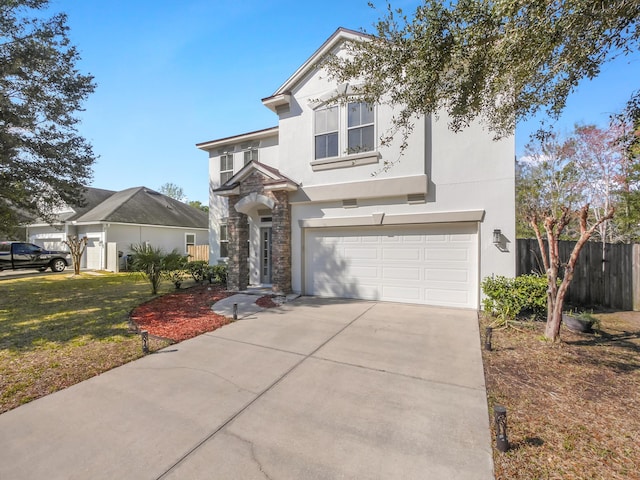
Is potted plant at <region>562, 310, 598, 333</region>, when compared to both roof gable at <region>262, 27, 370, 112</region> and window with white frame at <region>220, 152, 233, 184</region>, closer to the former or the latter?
roof gable at <region>262, 27, 370, 112</region>

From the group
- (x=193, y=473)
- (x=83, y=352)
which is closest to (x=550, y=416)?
(x=193, y=473)

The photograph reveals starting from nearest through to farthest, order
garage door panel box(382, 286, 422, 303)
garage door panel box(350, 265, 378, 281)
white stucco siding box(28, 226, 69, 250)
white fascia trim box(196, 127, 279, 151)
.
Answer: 1. garage door panel box(382, 286, 422, 303)
2. garage door panel box(350, 265, 378, 281)
3. white fascia trim box(196, 127, 279, 151)
4. white stucco siding box(28, 226, 69, 250)

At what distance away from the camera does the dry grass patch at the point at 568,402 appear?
2.69 metres

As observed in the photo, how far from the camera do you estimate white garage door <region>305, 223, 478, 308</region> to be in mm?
8406

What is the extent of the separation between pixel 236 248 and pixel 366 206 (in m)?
4.95

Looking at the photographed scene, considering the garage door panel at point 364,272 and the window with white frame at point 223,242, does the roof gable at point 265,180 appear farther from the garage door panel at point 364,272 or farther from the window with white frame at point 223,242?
the garage door panel at point 364,272

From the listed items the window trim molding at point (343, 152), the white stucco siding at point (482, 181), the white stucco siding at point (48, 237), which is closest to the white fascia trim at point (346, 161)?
the window trim molding at point (343, 152)

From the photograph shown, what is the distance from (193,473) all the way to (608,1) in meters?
7.24

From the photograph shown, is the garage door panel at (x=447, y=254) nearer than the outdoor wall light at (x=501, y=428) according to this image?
No

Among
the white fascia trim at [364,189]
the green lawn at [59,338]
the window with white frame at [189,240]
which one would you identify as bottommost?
the green lawn at [59,338]

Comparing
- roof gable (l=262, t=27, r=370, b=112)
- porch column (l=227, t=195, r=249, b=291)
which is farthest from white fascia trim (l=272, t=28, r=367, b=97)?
porch column (l=227, t=195, r=249, b=291)

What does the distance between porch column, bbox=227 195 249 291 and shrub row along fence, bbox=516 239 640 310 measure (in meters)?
9.06

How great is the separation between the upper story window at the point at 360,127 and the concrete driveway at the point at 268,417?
6281 mm

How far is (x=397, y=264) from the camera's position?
918 centimetres
